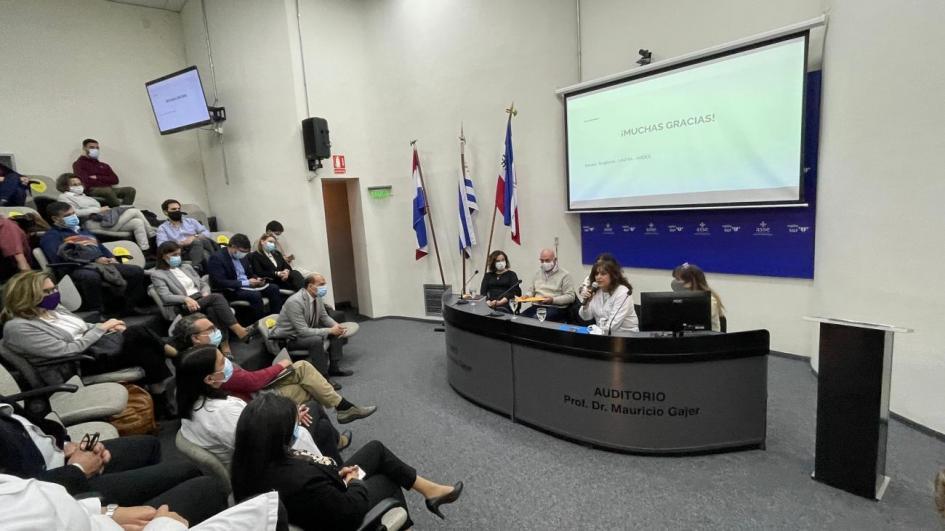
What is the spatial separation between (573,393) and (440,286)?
3.66 meters

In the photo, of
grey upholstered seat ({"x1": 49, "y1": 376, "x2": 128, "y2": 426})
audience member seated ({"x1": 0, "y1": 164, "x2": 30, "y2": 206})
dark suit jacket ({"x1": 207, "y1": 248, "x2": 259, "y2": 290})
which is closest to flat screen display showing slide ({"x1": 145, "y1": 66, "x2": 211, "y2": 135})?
audience member seated ({"x1": 0, "y1": 164, "x2": 30, "y2": 206})

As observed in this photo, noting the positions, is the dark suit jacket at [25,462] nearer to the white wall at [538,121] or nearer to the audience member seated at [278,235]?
the audience member seated at [278,235]

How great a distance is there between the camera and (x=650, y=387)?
2.75 meters

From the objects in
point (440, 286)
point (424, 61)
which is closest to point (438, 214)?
point (440, 286)

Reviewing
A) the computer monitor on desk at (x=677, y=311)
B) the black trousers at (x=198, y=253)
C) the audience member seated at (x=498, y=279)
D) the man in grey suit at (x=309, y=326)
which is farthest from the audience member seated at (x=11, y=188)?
the computer monitor on desk at (x=677, y=311)

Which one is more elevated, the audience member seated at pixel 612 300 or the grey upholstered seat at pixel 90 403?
the audience member seated at pixel 612 300

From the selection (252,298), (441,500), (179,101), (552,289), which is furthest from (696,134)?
(179,101)

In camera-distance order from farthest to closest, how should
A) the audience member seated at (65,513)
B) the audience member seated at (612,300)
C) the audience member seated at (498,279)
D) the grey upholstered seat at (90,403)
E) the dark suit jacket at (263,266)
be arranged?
the dark suit jacket at (263,266), the audience member seated at (498,279), the audience member seated at (612,300), the grey upholstered seat at (90,403), the audience member seated at (65,513)

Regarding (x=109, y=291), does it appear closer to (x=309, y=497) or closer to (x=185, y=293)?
(x=185, y=293)

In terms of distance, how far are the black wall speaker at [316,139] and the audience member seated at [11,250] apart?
2.89 metres

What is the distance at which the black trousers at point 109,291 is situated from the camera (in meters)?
4.11

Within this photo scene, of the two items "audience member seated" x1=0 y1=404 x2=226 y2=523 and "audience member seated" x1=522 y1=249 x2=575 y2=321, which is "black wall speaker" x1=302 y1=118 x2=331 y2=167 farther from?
"audience member seated" x1=0 y1=404 x2=226 y2=523

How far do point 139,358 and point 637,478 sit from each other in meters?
3.47

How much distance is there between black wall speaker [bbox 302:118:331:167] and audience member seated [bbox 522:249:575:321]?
3.17 metres
